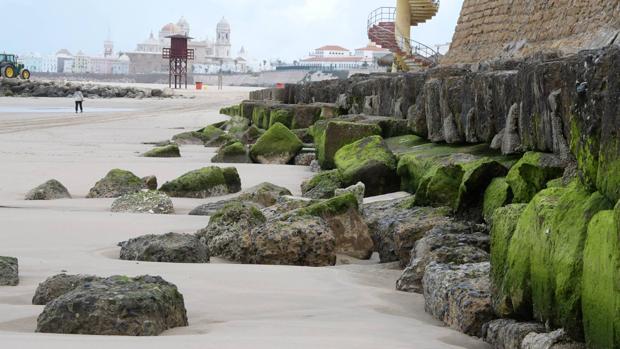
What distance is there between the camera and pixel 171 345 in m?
3.66

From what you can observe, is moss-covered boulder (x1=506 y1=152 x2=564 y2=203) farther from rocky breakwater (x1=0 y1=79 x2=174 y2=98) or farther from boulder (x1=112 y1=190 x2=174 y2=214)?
rocky breakwater (x1=0 y1=79 x2=174 y2=98)

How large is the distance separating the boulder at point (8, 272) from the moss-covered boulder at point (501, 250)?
8.03ft

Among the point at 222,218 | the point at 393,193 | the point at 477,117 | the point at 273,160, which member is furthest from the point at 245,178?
the point at 222,218

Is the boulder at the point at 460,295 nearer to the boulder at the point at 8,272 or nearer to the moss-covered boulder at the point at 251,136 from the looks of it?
the boulder at the point at 8,272

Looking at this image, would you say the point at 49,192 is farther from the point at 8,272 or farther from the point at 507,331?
the point at 507,331

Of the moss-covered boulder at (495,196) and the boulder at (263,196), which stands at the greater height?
the moss-covered boulder at (495,196)

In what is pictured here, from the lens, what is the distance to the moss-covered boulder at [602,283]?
2.96 metres

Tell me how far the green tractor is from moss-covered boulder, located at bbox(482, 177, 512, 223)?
227ft

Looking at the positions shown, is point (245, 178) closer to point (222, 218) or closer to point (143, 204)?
point (143, 204)

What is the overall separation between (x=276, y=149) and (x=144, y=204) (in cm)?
549

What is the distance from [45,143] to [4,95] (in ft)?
140

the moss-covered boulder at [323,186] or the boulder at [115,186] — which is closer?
the moss-covered boulder at [323,186]

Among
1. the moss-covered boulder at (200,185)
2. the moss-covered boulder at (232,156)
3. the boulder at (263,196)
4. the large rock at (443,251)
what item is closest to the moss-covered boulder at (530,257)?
the large rock at (443,251)

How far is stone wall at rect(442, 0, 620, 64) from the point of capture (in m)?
18.6
